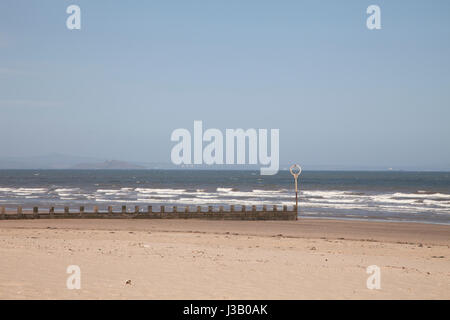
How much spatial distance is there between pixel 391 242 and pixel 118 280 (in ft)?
46.8

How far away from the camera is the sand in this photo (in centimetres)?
896

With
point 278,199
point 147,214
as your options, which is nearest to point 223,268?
point 147,214

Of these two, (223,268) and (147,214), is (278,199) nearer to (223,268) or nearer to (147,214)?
(147,214)

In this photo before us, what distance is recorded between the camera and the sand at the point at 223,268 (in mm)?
8961

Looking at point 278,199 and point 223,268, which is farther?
point 278,199

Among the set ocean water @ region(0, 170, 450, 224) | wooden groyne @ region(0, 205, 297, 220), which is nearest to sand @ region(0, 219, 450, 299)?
wooden groyne @ region(0, 205, 297, 220)

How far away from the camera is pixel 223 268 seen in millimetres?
11492

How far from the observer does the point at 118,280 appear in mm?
9656

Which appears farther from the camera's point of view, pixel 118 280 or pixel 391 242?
pixel 391 242

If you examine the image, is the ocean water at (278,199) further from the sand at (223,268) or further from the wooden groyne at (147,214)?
the sand at (223,268)

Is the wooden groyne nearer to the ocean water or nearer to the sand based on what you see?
the ocean water
